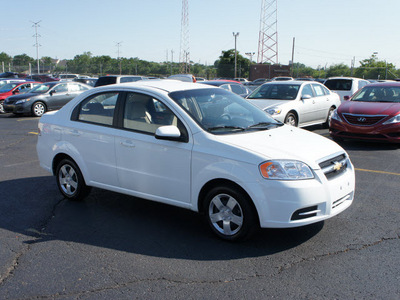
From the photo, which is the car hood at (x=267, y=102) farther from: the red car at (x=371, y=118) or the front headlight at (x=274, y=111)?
the red car at (x=371, y=118)

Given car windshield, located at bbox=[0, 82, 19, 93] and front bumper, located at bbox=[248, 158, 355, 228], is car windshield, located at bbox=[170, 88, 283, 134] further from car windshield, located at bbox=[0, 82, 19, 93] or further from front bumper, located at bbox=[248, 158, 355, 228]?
car windshield, located at bbox=[0, 82, 19, 93]

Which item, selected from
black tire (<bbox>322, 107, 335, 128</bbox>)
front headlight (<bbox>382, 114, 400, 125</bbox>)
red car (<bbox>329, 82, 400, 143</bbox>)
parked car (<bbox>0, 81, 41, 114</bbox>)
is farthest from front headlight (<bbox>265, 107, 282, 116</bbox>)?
parked car (<bbox>0, 81, 41, 114</bbox>)

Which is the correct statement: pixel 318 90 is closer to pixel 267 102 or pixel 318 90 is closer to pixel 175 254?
pixel 267 102

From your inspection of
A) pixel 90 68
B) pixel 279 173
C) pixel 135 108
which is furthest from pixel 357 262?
pixel 90 68

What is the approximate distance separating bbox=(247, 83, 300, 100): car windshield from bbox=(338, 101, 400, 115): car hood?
1727 millimetres

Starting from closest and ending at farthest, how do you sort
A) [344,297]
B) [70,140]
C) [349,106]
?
[344,297]
[70,140]
[349,106]

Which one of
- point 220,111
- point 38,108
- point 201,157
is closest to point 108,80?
point 38,108

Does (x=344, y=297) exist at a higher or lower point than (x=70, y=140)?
lower

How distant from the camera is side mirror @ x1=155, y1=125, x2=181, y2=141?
454 cm

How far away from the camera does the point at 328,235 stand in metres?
4.69

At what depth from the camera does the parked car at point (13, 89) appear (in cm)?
2017

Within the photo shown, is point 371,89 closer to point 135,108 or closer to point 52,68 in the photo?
point 135,108

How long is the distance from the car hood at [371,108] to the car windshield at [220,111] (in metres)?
5.47

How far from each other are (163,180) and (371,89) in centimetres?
861
